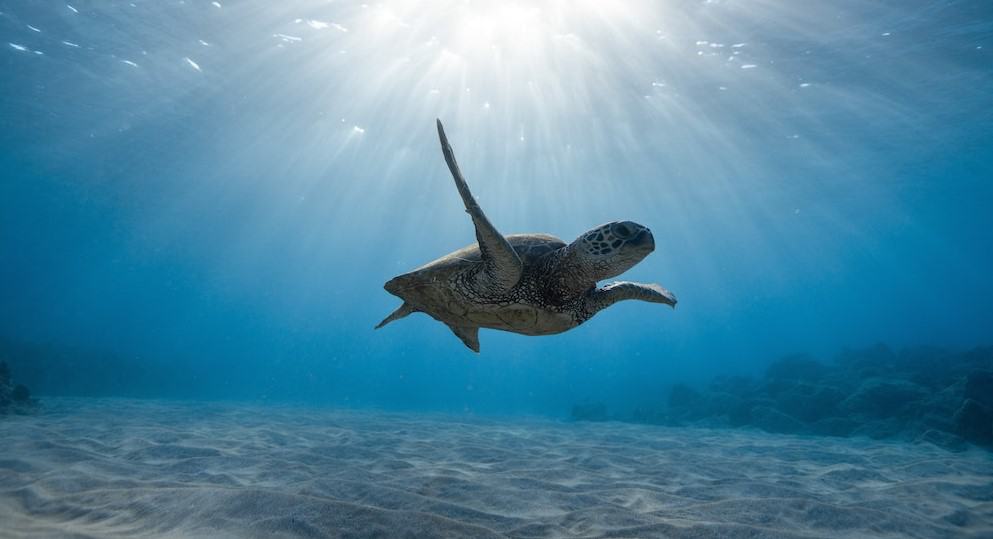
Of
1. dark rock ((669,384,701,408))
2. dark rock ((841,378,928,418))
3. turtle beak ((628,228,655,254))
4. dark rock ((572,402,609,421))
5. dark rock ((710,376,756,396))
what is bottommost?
dark rock ((572,402,609,421))

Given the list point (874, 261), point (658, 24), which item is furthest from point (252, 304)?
point (874, 261)

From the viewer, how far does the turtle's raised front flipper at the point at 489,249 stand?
11.2 feet

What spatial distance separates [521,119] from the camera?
22141mm

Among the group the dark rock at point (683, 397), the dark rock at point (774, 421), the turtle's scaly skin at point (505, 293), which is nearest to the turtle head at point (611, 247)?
the turtle's scaly skin at point (505, 293)

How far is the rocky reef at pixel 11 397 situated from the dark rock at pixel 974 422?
72.1 ft

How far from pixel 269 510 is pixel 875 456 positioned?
1068 centimetres

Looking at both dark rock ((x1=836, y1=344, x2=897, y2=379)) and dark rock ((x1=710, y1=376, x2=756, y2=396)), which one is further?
dark rock ((x1=710, y1=376, x2=756, y2=396))

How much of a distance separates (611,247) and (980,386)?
13997 millimetres

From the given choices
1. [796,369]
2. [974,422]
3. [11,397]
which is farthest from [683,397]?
[11,397]

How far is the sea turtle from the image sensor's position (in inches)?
144

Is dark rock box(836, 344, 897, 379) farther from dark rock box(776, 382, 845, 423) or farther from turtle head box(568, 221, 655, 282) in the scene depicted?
turtle head box(568, 221, 655, 282)

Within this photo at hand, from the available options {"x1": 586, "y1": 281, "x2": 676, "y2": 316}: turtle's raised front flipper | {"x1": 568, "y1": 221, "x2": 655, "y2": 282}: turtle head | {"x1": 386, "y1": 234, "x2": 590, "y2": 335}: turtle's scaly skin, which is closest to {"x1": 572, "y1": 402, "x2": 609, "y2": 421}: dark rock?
{"x1": 586, "y1": 281, "x2": 676, "y2": 316}: turtle's raised front flipper

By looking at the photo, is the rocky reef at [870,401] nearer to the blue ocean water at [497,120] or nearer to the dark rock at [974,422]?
the dark rock at [974,422]

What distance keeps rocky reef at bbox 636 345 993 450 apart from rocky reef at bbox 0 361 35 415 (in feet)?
70.8
